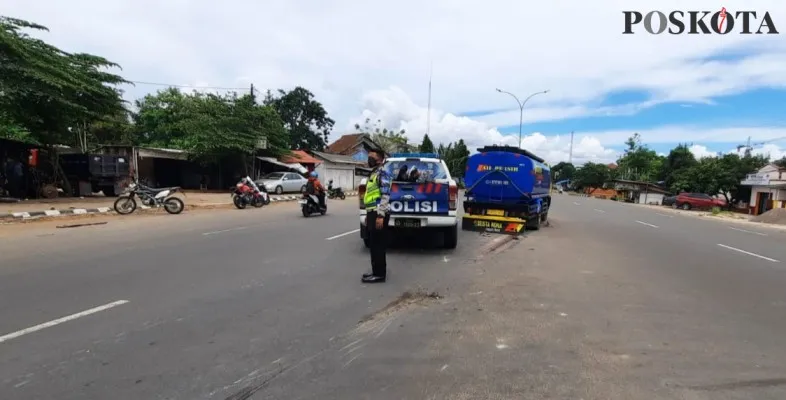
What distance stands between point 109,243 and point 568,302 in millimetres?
8454

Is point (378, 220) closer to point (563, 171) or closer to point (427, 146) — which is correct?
point (427, 146)

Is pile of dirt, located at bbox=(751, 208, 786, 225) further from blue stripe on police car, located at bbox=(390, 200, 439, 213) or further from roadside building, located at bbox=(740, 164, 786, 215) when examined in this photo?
blue stripe on police car, located at bbox=(390, 200, 439, 213)

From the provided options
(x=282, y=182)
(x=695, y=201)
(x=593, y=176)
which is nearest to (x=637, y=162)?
(x=593, y=176)

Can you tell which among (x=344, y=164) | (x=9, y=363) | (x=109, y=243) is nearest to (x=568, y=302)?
(x=9, y=363)

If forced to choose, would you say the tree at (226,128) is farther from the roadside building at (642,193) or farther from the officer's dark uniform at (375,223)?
the roadside building at (642,193)

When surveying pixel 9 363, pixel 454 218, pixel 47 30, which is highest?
pixel 47 30

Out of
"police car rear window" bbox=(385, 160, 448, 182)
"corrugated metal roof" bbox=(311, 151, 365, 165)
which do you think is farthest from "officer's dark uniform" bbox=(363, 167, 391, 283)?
"corrugated metal roof" bbox=(311, 151, 365, 165)

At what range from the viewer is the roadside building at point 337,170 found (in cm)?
4169

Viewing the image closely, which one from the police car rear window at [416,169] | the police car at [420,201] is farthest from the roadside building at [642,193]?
the police car at [420,201]

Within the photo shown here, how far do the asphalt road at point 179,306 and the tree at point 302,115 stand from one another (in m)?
42.1

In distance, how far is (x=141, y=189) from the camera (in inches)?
612

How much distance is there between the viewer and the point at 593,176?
276ft

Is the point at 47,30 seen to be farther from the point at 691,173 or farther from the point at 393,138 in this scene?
the point at 691,173

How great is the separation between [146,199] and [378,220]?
1203 cm
